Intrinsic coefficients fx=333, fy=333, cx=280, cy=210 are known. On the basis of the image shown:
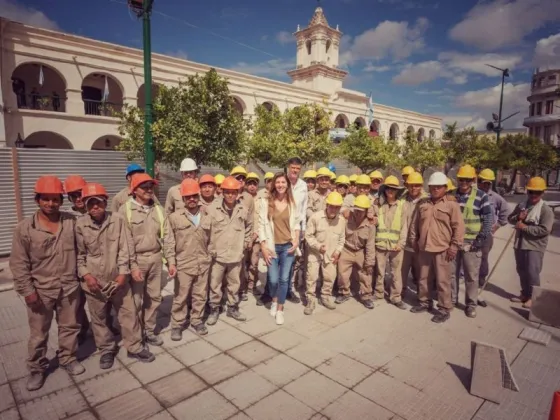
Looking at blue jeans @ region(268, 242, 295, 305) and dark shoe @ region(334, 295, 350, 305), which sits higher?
blue jeans @ region(268, 242, 295, 305)

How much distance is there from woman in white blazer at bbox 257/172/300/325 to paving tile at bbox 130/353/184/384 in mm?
1571

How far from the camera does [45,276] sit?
3348mm

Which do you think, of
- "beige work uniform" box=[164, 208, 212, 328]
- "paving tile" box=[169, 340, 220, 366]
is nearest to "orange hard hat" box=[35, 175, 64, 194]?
"beige work uniform" box=[164, 208, 212, 328]

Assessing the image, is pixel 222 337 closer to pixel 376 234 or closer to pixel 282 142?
pixel 376 234

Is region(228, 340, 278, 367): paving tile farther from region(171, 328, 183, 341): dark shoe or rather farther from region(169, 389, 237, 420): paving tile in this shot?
region(171, 328, 183, 341): dark shoe

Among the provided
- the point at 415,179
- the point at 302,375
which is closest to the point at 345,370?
the point at 302,375

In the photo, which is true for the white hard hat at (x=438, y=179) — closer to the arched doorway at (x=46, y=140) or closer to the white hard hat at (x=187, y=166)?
the white hard hat at (x=187, y=166)

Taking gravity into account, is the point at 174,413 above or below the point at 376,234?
below

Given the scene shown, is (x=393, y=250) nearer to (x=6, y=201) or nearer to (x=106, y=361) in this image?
(x=106, y=361)

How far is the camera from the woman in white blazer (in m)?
4.87

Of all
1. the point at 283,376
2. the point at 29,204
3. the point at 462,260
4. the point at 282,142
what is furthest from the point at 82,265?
the point at 282,142

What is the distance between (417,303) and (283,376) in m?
3.02

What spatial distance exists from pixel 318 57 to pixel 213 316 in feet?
106

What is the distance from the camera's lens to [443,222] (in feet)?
15.9
